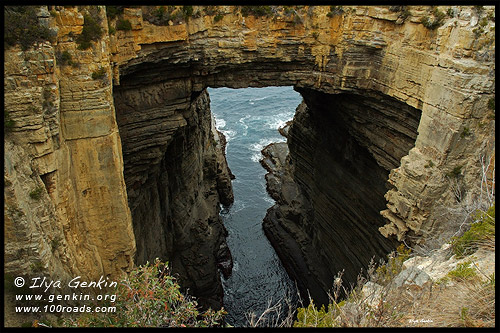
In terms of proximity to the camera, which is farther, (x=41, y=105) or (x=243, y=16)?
(x=243, y=16)

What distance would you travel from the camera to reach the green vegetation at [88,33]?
10.8 m


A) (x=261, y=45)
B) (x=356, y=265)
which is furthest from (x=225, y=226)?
Answer: (x=261, y=45)

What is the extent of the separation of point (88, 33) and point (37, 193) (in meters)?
4.65

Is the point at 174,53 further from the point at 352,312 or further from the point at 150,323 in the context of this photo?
the point at 352,312

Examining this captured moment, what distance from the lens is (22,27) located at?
932cm

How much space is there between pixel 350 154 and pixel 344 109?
2763mm

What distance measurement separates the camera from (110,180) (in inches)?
478

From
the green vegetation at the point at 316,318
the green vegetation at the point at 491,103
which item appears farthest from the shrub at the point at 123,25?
the green vegetation at the point at 491,103

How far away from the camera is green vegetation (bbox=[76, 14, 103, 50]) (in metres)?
10.8

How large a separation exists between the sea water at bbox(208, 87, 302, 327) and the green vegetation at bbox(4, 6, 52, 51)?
8.82 meters

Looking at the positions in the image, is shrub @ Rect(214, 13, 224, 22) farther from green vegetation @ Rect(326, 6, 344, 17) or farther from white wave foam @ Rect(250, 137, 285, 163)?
white wave foam @ Rect(250, 137, 285, 163)

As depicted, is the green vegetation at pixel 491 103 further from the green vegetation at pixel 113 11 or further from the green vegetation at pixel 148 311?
the green vegetation at pixel 113 11

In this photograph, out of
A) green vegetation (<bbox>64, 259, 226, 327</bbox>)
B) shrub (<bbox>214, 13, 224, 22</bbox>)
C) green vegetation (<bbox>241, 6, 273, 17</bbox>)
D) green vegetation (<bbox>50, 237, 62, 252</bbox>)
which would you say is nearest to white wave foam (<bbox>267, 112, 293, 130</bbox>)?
green vegetation (<bbox>241, 6, 273, 17</bbox>)

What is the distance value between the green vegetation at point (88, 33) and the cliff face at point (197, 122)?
17cm
